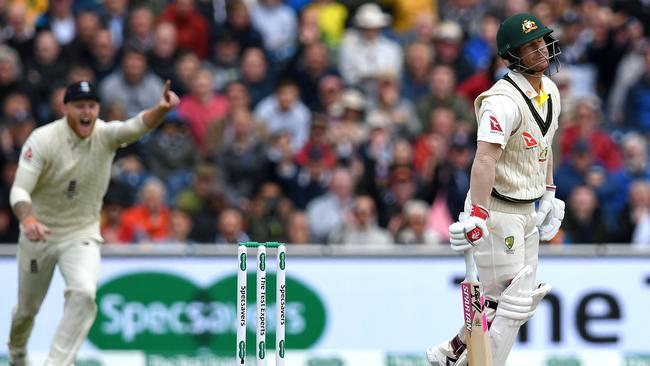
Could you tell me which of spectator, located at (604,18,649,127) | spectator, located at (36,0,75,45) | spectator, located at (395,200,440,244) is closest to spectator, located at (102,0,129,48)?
spectator, located at (36,0,75,45)

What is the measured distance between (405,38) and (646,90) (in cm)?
280

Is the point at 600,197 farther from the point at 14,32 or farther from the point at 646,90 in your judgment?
the point at 14,32

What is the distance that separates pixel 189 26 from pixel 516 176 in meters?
8.21

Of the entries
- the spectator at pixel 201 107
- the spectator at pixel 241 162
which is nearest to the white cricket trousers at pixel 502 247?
the spectator at pixel 241 162

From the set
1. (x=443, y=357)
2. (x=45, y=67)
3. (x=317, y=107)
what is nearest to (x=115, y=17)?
(x=45, y=67)

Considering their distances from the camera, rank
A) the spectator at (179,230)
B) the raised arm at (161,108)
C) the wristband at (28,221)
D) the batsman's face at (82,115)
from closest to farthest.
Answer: the wristband at (28,221) → the raised arm at (161,108) → the batsman's face at (82,115) → the spectator at (179,230)

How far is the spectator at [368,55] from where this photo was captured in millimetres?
16438

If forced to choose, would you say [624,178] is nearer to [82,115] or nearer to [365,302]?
[365,302]

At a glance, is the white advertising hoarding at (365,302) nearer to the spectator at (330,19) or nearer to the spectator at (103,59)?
the spectator at (103,59)

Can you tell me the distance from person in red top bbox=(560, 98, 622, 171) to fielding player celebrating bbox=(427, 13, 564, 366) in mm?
6079

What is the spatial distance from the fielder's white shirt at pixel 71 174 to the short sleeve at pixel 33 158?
11 mm

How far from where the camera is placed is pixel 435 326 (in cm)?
1295

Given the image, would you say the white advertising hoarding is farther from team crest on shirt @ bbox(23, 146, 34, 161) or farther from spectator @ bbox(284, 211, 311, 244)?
team crest on shirt @ bbox(23, 146, 34, 161)

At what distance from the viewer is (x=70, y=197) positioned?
36.8 feet
